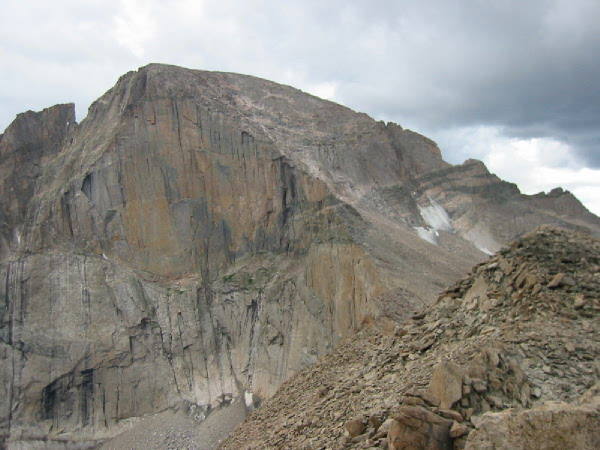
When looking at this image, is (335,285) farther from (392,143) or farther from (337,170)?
(392,143)

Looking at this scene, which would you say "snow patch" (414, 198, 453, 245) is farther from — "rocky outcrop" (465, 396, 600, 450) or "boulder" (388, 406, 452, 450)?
"rocky outcrop" (465, 396, 600, 450)

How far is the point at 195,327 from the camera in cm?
3684

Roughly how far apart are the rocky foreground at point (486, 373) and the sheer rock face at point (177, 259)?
1745 cm

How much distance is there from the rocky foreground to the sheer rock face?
17.4m

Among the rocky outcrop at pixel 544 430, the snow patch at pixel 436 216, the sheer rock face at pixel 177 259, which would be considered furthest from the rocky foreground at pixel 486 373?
the snow patch at pixel 436 216

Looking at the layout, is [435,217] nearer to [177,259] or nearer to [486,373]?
[177,259]

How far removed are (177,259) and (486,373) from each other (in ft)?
101

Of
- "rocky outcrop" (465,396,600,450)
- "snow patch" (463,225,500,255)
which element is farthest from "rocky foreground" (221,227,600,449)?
"snow patch" (463,225,500,255)

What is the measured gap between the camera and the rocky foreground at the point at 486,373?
23.7 ft

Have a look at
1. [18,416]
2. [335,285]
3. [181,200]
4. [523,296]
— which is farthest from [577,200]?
[523,296]

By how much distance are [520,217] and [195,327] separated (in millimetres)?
24822

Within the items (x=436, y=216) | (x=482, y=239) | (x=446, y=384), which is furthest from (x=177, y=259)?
(x=446, y=384)

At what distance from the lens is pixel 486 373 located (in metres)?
8.73

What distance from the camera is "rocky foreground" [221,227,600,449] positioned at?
23.7ft
